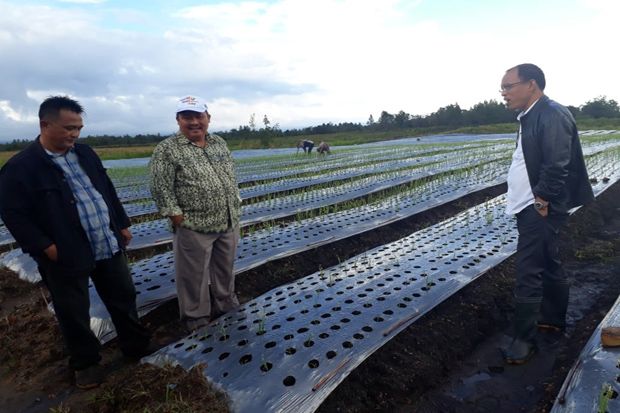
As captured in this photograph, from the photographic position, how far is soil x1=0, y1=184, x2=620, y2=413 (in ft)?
6.39

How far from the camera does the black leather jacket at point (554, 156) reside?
222 centimetres

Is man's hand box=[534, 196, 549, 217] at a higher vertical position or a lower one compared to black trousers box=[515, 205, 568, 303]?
higher

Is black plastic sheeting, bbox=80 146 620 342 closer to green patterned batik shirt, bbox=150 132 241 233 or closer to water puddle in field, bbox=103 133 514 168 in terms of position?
green patterned batik shirt, bbox=150 132 241 233

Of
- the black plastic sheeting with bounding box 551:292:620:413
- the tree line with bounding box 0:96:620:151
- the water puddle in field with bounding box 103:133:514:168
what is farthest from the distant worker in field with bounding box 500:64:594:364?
the tree line with bounding box 0:96:620:151

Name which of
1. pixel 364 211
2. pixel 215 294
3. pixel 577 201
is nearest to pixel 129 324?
pixel 215 294

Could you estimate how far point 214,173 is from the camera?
2557 millimetres

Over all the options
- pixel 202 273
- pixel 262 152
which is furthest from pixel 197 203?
pixel 262 152

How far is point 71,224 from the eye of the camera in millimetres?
2078

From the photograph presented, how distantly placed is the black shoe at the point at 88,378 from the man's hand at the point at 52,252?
750mm

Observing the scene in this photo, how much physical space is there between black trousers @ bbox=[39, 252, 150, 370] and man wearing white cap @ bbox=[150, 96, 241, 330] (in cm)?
32

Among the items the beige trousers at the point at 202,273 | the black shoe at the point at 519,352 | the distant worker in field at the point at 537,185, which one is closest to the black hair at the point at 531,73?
the distant worker in field at the point at 537,185

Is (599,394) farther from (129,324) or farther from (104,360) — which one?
(104,360)

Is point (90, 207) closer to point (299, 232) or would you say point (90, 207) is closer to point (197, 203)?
point (197, 203)

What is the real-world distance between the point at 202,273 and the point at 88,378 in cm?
87
